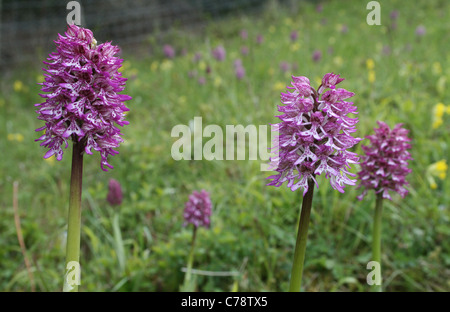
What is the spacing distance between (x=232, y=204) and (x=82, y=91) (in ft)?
6.55

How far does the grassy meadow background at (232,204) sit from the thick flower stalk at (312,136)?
1133mm

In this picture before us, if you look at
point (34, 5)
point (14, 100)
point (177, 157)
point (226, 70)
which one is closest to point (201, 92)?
point (226, 70)

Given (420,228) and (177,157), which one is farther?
(177,157)

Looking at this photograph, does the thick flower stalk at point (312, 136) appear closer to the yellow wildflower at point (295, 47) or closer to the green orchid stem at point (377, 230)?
the green orchid stem at point (377, 230)

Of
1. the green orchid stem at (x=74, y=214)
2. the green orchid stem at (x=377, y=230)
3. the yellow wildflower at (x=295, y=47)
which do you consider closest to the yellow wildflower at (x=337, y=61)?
the yellow wildflower at (x=295, y=47)

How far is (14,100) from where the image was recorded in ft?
24.6

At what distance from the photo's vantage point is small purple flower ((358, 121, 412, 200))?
1.85 meters

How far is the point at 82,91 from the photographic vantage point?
1322mm

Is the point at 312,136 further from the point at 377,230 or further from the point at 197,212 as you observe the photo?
the point at 197,212

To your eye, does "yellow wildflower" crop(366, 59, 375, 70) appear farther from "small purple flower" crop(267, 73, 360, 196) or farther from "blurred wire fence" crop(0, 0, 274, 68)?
"blurred wire fence" crop(0, 0, 274, 68)

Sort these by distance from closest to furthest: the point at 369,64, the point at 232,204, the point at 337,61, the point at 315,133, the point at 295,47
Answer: the point at 315,133 → the point at 232,204 → the point at 369,64 → the point at 337,61 → the point at 295,47

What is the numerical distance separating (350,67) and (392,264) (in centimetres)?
389

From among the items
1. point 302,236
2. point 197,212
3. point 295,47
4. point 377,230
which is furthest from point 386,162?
point 295,47
